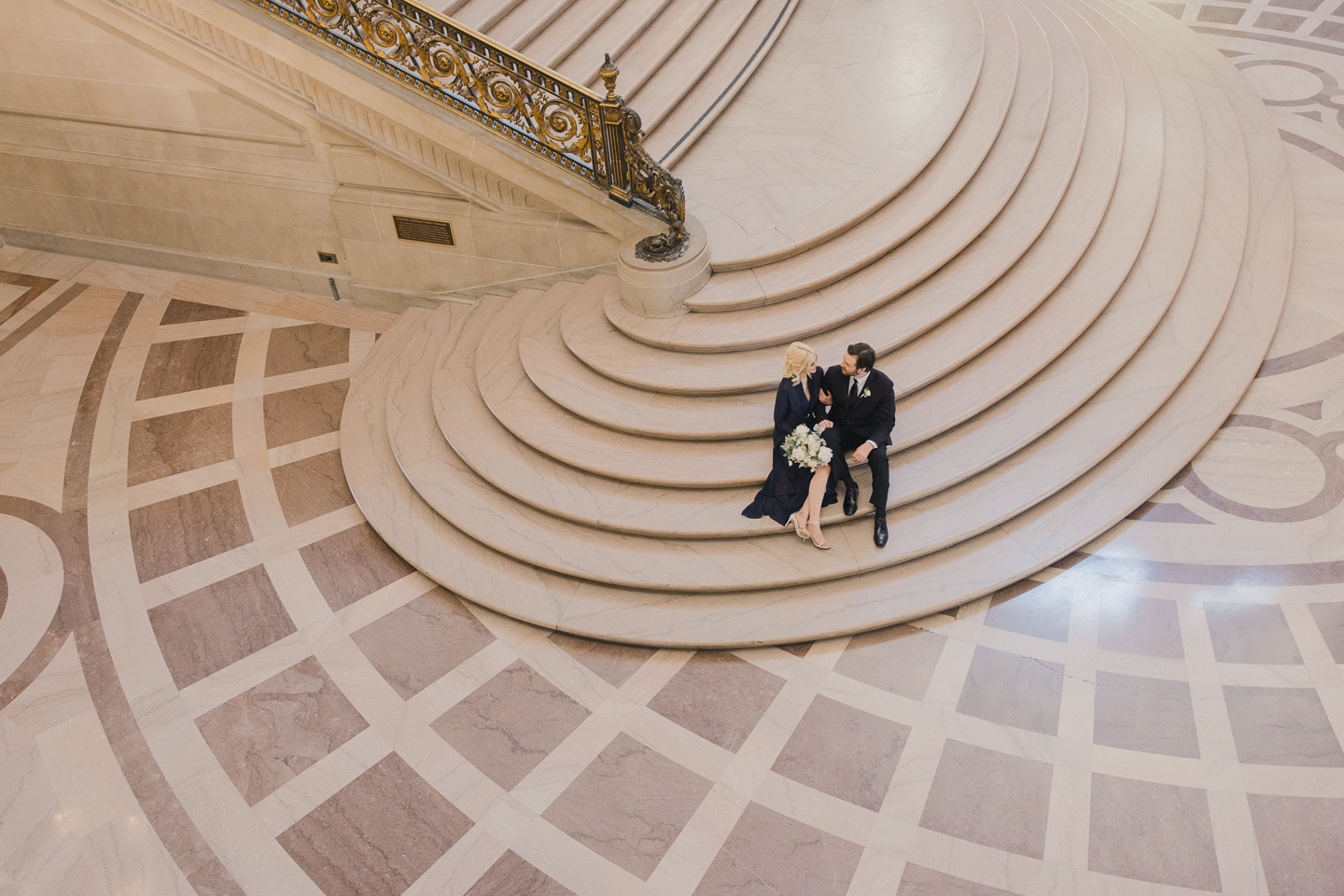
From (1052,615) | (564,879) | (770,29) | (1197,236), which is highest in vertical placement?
(770,29)

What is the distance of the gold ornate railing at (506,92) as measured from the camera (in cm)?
625

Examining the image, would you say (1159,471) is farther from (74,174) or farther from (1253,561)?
(74,174)

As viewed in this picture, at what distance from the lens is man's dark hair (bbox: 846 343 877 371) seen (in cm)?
511

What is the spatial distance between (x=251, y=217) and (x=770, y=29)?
17.6ft

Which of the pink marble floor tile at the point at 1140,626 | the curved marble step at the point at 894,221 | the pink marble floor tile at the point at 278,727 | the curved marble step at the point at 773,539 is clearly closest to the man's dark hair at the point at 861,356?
the curved marble step at the point at 773,539

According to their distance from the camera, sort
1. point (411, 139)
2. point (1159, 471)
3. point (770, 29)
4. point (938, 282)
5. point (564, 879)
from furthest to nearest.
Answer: point (770, 29), point (411, 139), point (938, 282), point (1159, 471), point (564, 879)

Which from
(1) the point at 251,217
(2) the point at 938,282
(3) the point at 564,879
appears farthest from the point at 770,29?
(3) the point at 564,879

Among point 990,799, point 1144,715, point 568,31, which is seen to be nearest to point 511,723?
point 990,799

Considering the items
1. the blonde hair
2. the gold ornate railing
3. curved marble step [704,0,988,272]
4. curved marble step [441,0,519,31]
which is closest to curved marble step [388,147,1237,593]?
the blonde hair

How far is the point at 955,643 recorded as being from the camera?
5.14m

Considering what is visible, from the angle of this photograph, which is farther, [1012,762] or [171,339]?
[171,339]

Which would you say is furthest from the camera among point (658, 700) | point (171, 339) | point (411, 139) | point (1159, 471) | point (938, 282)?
point (171, 339)

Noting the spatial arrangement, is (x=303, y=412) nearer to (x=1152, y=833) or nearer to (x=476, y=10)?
(x=476, y=10)

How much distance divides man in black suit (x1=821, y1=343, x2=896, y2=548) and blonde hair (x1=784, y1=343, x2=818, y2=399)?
20cm
